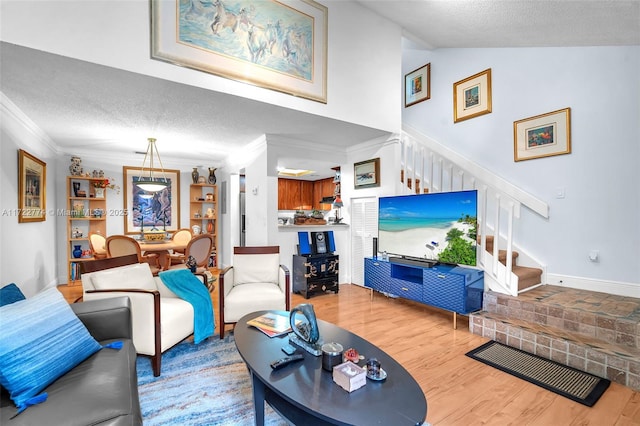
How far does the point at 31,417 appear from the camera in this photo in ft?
3.55

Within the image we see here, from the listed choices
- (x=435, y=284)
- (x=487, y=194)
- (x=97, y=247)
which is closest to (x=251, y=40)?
(x=435, y=284)

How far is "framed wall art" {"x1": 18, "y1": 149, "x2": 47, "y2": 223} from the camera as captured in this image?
126 inches

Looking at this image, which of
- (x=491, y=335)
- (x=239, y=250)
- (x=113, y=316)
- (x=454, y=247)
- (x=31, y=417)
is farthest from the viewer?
(x=239, y=250)

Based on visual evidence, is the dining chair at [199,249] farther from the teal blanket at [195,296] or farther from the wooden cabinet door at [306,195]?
the wooden cabinet door at [306,195]

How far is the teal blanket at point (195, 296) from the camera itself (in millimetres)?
2541

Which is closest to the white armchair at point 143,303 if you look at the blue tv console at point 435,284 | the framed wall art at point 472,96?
the blue tv console at point 435,284

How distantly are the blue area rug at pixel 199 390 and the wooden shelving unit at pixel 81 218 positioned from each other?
3.60 m

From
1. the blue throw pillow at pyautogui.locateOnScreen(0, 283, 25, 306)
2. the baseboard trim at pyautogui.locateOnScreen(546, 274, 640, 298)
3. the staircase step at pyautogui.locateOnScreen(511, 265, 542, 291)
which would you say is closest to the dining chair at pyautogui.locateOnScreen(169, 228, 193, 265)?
the blue throw pillow at pyautogui.locateOnScreen(0, 283, 25, 306)

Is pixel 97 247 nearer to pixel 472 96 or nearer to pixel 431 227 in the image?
pixel 431 227

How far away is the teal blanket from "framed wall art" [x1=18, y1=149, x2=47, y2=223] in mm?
2128

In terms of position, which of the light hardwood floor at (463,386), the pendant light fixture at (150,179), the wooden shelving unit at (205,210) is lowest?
the light hardwood floor at (463,386)

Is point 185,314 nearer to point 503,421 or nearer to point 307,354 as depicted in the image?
point 307,354

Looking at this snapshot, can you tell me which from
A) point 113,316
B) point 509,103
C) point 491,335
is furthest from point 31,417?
point 509,103

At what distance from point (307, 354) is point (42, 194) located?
462 centimetres
